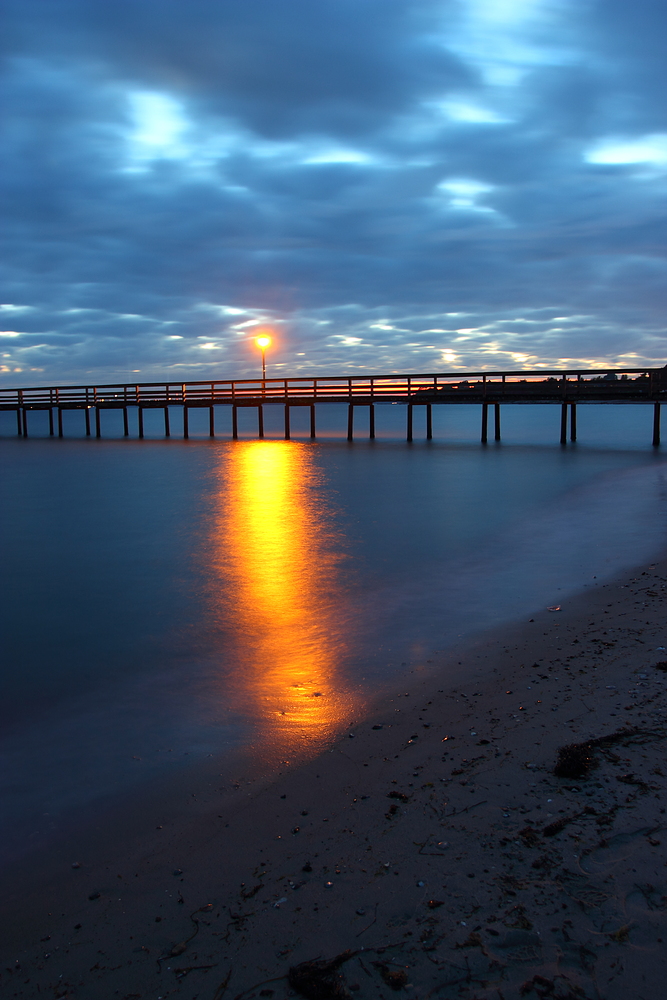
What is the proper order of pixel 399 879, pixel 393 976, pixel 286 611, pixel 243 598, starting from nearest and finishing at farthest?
pixel 393 976 < pixel 399 879 < pixel 286 611 < pixel 243 598

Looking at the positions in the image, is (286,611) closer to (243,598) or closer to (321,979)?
(243,598)

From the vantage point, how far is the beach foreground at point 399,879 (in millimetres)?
2166

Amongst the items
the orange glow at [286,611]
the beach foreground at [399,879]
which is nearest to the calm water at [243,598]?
the orange glow at [286,611]

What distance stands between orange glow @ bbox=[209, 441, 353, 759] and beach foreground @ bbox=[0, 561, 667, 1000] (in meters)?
0.60

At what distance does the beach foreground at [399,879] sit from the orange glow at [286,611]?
1.96ft

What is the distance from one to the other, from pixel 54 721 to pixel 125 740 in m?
0.77

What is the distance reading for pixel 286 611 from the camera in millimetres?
7258

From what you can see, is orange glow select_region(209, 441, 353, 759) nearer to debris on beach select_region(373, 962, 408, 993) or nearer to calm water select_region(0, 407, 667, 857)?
calm water select_region(0, 407, 667, 857)

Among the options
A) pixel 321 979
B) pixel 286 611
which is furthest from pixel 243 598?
pixel 321 979

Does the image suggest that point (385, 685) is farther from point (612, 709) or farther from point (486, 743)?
point (612, 709)

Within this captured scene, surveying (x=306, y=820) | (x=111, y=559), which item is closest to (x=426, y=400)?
(x=111, y=559)

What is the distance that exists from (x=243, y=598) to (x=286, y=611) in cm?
79

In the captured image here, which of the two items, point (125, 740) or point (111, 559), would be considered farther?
point (111, 559)

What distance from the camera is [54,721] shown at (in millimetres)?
4676
